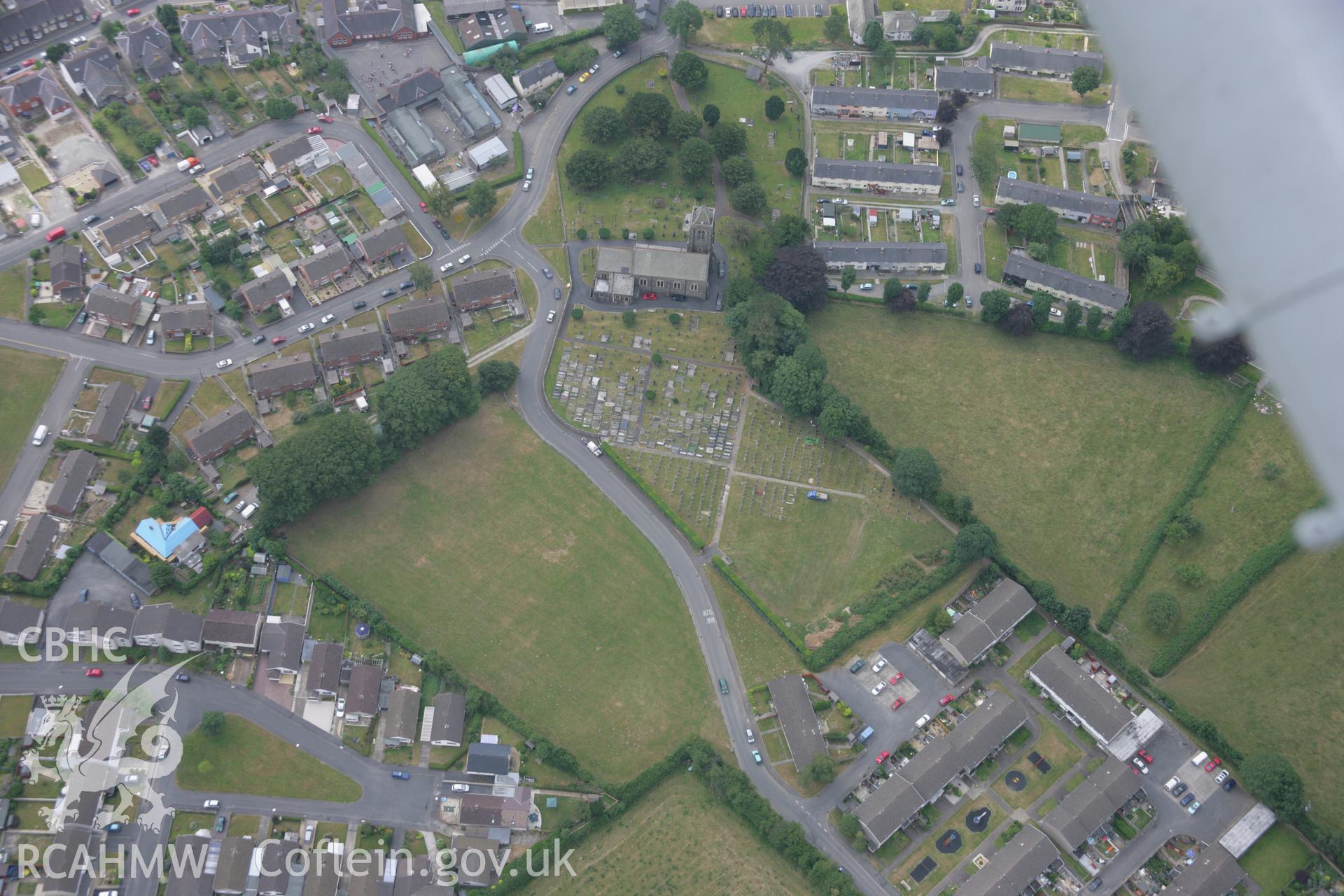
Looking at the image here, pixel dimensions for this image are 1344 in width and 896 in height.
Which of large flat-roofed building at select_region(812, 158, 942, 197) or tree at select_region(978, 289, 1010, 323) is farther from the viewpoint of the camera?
large flat-roofed building at select_region(812, 158, 942, 197)

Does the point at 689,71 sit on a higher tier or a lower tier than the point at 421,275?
higher

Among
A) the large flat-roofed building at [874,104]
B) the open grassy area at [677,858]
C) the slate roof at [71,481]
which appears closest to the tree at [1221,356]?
the large flat-roofed building at [874,104]

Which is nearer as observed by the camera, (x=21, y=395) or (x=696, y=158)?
(x=21, y=395)

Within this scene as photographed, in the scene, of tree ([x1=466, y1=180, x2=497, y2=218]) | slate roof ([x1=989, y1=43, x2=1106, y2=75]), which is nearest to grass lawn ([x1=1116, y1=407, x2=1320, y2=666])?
slate roof ([x1=989, y1=43, x2=1106, y2=75])

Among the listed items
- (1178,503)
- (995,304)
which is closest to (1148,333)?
(995,304)

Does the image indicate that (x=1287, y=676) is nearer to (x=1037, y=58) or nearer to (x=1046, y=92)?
(x=1046, y=92)

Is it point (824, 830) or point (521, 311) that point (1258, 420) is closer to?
point (824, 830)

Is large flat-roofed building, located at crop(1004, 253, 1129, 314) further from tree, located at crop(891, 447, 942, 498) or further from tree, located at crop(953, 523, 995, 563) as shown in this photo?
tree, located at crop(953, 523, 995, 563)
